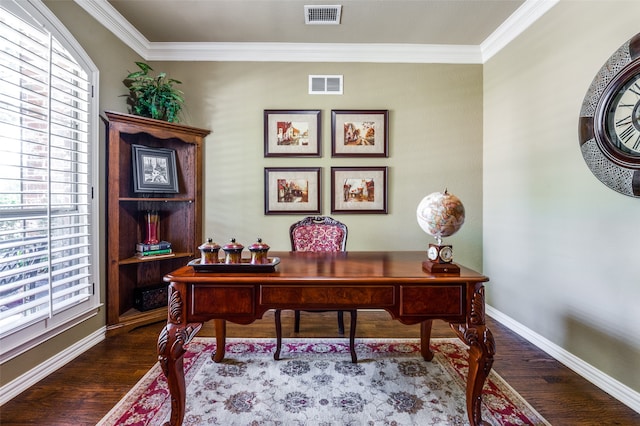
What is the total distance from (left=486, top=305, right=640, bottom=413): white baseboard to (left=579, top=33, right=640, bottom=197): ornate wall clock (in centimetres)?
121

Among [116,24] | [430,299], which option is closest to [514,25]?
[430,299]

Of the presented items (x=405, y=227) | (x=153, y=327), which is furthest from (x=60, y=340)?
(x=405, y=227)

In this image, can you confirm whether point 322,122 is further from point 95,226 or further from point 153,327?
point 153,327

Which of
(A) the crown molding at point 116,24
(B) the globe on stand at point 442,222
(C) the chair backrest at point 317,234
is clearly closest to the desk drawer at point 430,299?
(B) the globe on stand at point 442,222

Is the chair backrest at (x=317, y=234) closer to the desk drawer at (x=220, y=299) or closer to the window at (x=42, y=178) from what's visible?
the desk drawer at (x=220, y=299)

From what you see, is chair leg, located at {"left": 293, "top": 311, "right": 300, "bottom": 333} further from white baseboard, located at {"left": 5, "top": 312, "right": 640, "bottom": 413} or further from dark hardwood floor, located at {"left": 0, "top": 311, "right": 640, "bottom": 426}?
white baseboard, located at {"left": 5, "top": 312, "right": 640, "bottom": 413}

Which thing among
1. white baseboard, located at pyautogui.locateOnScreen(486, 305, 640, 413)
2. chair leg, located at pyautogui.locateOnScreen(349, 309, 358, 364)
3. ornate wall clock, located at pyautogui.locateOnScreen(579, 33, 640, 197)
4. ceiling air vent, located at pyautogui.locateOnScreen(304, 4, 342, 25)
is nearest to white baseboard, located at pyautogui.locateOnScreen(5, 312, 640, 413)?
white baseboard, located at pyautogui.locateOnScreen(486, 305, 640, 413)

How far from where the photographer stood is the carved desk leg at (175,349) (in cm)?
135

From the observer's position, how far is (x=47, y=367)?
1940 mm

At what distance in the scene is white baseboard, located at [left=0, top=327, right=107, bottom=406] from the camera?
1710 mm

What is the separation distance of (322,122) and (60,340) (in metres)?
2.98

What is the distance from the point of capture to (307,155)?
123 inches

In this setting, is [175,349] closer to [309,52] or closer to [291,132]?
[291,132]

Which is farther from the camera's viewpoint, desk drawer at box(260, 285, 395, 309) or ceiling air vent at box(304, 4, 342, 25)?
ceiling air vent at box(304, 4, 342, 25)
